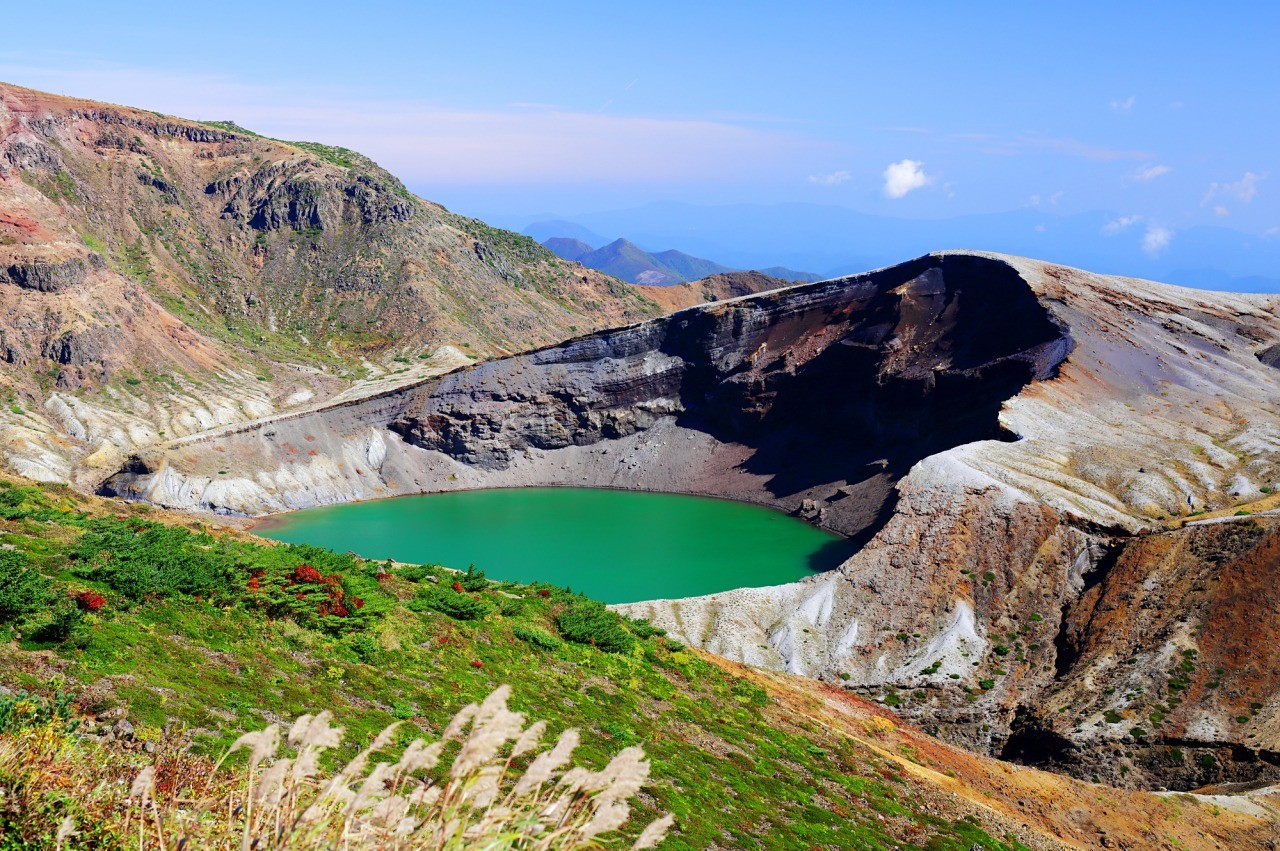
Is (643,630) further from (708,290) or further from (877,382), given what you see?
(708,290)

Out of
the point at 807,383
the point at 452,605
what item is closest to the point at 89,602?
the point at 452,605

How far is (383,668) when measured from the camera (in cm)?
1694

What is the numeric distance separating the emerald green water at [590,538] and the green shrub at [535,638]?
31.1 meters

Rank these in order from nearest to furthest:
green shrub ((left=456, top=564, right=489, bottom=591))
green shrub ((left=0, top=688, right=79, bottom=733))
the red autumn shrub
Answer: green shrub ((left=0, top=688, right=79, bottom=733)) → the red autumn shrub → green shrub ((left=456, top=564, right=489, bottom=591))

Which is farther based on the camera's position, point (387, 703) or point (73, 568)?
point (73, 568)

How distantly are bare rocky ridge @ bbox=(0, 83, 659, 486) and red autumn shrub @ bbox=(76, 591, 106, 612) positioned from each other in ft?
206

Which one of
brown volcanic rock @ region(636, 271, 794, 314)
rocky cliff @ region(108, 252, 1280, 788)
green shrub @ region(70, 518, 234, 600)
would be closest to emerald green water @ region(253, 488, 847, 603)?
rocky cliff @ region(108, 252, 1280, 788)

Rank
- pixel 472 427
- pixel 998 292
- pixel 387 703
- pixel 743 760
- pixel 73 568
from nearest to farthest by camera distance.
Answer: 1. pixel 387 703
2. pixel 73 568
3. pixel 743 760
4. pixel 998 292
5. pixel 472 427

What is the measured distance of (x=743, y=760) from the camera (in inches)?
777

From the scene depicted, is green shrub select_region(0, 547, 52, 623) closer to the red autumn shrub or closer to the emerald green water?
the red autumn shrub

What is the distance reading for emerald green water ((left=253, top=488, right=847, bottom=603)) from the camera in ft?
194

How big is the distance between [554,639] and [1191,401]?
6081 centimetres

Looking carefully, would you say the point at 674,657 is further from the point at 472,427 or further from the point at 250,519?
the point at 472,427

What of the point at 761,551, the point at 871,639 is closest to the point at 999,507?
the point at 871,639
